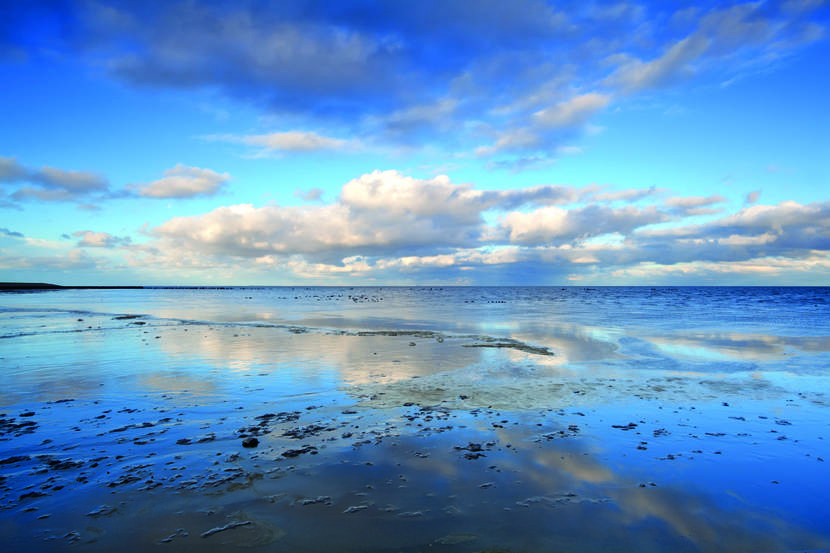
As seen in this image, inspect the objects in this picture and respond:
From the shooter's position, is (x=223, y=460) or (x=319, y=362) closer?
(x=223, y=460)

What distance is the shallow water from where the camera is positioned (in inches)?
256

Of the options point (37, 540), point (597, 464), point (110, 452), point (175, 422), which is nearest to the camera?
point (37, 540)

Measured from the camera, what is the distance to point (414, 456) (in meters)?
9.16

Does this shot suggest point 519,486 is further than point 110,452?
No

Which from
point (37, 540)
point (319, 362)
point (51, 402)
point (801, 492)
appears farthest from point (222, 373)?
point (801, 492)

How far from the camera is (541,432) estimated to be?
10578 mm

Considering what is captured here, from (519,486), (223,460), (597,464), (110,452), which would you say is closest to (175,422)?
(110,452)

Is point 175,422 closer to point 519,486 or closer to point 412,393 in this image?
point 412,393

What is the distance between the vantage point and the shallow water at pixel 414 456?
6.49 m

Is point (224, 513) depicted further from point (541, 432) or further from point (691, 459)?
point (691, 459)

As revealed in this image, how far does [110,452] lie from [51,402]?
6069mm

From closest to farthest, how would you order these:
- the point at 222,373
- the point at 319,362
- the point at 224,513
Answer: the point at 224,513, the point at 222,373, the point at 319,362

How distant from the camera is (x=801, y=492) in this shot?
7684 mm

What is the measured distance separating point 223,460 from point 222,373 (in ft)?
31.2
